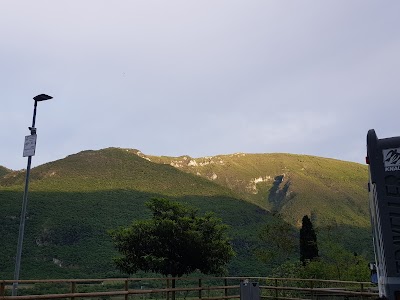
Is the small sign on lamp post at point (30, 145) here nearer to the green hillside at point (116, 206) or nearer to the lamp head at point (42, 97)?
the lamp head at point (42, 97)

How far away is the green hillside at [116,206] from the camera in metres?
55.7

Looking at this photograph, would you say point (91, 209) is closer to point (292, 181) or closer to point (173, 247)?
point (173, 247)

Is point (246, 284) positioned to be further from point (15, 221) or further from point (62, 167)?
point (62, 167)

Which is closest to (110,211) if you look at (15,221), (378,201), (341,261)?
(15,221)

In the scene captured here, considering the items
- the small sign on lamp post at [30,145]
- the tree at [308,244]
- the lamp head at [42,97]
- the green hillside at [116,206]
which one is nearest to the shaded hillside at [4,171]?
the green hillside at [116,206]

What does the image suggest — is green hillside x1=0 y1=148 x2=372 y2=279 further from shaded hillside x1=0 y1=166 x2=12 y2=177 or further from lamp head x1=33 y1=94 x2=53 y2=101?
lamp head x1=33 y1=94 x2=53 y2=101

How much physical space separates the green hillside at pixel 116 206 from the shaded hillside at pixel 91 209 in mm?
123

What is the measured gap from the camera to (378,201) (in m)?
5.30

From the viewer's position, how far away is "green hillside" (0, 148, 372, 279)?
55.7m

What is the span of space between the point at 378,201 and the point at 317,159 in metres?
175

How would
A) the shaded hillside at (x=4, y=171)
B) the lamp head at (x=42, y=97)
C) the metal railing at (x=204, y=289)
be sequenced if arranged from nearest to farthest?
the metal railing at (x=204, y=289), the lamp head at (x=42, y=97), the shaded hillside at (x=4, y=171)

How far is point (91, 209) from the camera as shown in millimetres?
73500

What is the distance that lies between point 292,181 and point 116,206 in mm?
81144

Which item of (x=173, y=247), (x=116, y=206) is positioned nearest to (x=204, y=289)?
(x=173, y=247)
